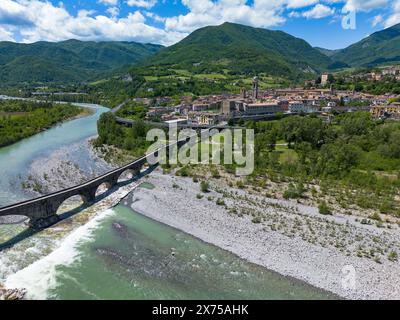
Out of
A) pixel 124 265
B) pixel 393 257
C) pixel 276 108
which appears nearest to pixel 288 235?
pixel 393 257

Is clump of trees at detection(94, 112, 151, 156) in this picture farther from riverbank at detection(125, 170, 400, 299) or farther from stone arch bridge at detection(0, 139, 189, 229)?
stone arch bridge at detection(0, 139, 189, 229)

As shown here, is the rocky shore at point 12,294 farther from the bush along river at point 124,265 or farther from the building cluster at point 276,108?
the building cluster at point 276,108

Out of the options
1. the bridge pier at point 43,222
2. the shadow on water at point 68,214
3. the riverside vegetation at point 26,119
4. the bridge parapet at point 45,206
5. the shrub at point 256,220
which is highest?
the riverside vegetation at point 26,119

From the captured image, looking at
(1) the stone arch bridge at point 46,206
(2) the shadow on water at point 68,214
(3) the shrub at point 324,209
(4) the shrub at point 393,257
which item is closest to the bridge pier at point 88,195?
(1) the stone arch bridge at point 46,206

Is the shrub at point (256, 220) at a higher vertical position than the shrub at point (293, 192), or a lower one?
lower

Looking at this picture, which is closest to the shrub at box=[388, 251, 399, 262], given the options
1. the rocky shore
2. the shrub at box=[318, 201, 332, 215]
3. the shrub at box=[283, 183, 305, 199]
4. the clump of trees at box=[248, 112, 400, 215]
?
the shrub at box=[318, 201, 332, 215]
